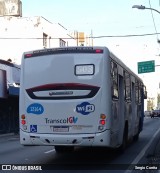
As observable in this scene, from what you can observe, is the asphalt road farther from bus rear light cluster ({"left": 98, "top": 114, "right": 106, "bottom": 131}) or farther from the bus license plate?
bus rear light cluster ({"left": 98, "top": 114, "right": 106, "bottom": 131})

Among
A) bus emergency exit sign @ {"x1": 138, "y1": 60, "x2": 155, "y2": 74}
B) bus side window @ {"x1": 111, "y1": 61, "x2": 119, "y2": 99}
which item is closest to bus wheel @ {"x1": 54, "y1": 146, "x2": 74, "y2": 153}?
bus side window @ {"x1": 111, "y1": 61, "x2": 119, "y2": 99}

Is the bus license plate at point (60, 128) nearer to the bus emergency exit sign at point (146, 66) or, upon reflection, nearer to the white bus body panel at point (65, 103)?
the white bus body panel at point (65, 103)

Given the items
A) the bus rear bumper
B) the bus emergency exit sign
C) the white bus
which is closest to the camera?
the bus rear bumper

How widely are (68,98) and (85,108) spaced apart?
53 cm

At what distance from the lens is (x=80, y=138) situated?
11.6m

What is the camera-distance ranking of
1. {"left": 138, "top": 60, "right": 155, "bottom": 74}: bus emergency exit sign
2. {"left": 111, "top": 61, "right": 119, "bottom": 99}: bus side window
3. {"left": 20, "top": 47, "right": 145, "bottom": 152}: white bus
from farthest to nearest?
{"left": 138, "top": 60, "right": 155, "bottom": 74}: bus emergency exit sign, {"left": 111, "top": 61, "right": 119, "bottom": 99}: bus side window, {"left": 20, "top": 47, "right": 145, "bottom": 152}: white bus

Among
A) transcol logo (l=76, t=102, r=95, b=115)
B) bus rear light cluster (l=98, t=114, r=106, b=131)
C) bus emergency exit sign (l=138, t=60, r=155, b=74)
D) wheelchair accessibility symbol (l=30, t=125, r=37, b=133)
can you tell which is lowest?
wheelchair accessibility symbol (l=30, t=125, r=37, b=133)

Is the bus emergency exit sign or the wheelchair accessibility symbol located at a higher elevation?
the bus emergency exit sign

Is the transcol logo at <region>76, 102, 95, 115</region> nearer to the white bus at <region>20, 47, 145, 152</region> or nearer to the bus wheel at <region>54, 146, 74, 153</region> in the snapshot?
the white bus at <region>20, 47, 145, 152</region>

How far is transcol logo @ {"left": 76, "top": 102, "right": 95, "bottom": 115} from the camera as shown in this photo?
11641mm

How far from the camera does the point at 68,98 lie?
1181 cm

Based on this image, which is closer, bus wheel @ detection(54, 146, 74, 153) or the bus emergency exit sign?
bus wheel @ detection(54, 146, 74, 153)

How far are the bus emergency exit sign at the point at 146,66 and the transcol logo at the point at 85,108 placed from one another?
135 ft

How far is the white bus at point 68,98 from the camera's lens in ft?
38.1
